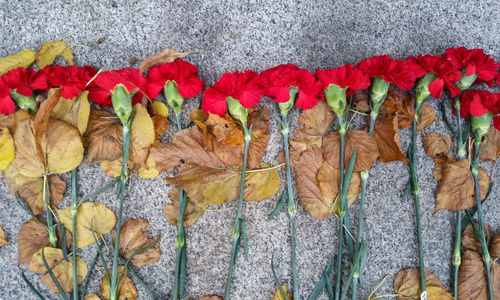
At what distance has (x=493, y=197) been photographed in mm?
696

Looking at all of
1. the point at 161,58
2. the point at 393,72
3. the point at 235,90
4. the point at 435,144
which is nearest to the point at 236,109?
the point at 235,90

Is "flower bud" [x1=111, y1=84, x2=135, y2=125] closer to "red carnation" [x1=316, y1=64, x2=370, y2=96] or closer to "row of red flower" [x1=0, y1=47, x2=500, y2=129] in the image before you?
"row of red flower" [x1=0, y1=47, x2=500, y2=129]

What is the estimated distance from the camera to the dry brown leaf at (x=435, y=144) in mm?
679

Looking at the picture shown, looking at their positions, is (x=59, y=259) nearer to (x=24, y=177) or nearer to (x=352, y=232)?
(x=24, y=177)

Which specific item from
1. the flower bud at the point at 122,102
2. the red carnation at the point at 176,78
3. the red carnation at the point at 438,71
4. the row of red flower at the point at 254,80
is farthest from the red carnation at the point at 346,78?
the flower bud at the point at 122,102

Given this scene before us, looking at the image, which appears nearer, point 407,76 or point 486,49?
point 407,76

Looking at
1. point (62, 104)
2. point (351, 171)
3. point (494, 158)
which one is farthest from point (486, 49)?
point (62, 104)

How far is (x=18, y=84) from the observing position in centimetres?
61

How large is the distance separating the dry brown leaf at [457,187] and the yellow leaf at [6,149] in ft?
2.44

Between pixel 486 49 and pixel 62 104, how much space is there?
2.57 ft

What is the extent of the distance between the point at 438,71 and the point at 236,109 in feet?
1.15

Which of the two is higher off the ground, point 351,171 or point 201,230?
point 351,171

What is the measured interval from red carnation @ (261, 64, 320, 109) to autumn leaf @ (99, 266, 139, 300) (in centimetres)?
41

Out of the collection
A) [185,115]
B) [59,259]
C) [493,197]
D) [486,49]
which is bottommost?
[59,259]
